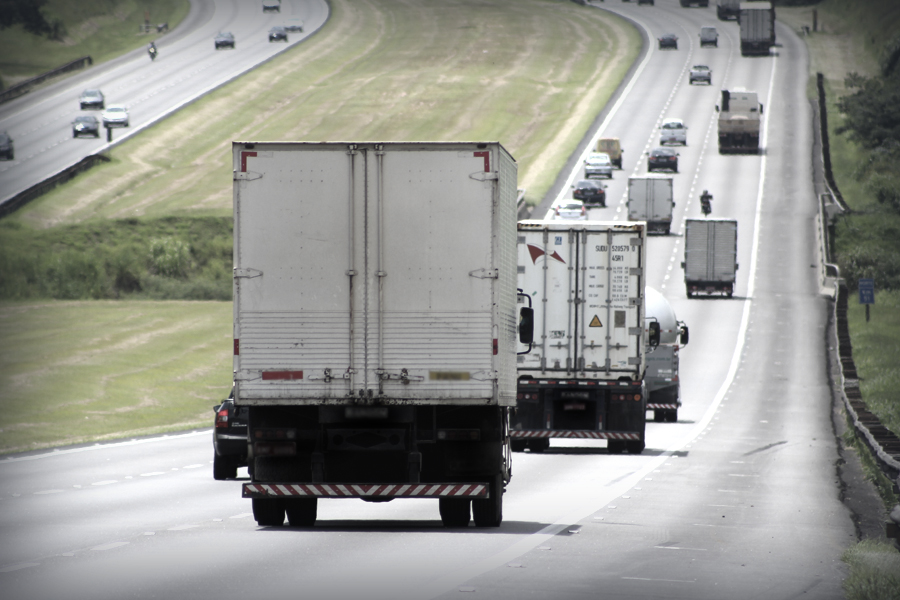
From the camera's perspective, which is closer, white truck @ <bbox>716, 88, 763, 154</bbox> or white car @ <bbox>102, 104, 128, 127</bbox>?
white truck @ <bbox>716, 88, 763, 154</bbox>

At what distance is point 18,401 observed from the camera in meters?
39.7

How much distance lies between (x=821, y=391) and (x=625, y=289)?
18501mm

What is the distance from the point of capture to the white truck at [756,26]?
134 metres

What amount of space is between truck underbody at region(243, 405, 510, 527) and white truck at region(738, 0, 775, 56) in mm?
124274

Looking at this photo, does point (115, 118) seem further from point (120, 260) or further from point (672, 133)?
point (672, 133)

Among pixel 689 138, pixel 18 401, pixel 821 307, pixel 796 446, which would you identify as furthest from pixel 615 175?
pixel 796 446

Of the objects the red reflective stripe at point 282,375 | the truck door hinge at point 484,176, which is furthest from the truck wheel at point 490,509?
the truck door hinge at point 484,176

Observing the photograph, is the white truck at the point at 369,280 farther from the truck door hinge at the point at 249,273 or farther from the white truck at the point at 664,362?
the white truck at the point at 664,362

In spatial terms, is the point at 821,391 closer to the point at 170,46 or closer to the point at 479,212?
the point at 479,212

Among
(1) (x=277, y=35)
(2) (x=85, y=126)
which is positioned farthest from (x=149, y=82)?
(1) (x=277, y=35)

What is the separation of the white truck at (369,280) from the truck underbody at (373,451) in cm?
4

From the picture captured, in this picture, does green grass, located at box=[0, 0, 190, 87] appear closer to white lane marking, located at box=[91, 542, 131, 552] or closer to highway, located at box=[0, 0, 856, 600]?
highway, located at box=[0, 0, 856, 600]

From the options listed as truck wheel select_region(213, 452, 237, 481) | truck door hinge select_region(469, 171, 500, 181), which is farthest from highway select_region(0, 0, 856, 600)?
truck door hinge select_region(469, 171, 500, 181)

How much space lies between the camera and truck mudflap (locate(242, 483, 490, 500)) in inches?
564
